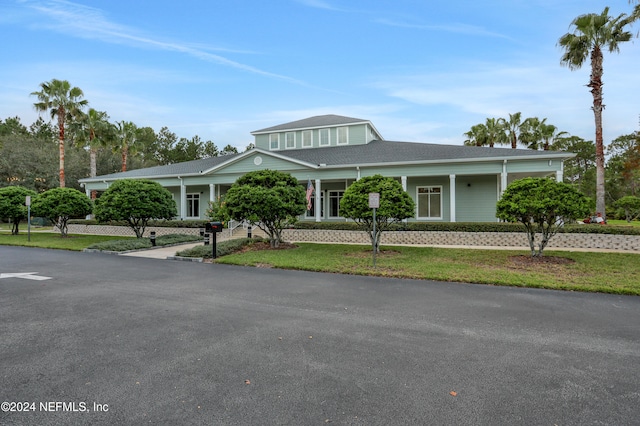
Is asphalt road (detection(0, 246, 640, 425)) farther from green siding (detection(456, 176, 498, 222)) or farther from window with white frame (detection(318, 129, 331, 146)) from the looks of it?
window with white frame (detection(318, 129, 331, 146))

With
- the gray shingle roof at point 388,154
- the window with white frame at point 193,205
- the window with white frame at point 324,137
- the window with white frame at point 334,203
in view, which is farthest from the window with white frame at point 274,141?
the window with white frame at point 334,203

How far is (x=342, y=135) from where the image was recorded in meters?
24.5

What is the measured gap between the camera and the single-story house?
16516mm

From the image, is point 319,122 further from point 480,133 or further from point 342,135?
point 480,133

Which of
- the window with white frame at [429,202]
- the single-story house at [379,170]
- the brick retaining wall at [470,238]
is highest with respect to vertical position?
the single-story house at [379,170]

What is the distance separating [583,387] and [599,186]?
20.8m

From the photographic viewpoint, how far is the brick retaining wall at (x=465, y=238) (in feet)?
40.4

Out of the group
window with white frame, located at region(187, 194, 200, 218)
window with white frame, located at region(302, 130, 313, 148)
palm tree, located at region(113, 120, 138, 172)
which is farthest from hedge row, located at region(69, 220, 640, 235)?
palm tree, located at region(113, 120, 138, 172)

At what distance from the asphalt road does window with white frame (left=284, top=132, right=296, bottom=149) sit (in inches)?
804

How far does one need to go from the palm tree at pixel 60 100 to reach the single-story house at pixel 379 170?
5.98m

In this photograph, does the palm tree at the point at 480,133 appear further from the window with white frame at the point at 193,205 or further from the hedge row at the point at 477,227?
the window with white frame at the point at 193,205

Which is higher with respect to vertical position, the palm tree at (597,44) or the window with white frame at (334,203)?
the palm tree at (597,44)

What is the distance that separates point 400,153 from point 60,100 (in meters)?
27.2

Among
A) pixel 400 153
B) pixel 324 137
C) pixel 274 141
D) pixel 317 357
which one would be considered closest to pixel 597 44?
pixel 400 153
